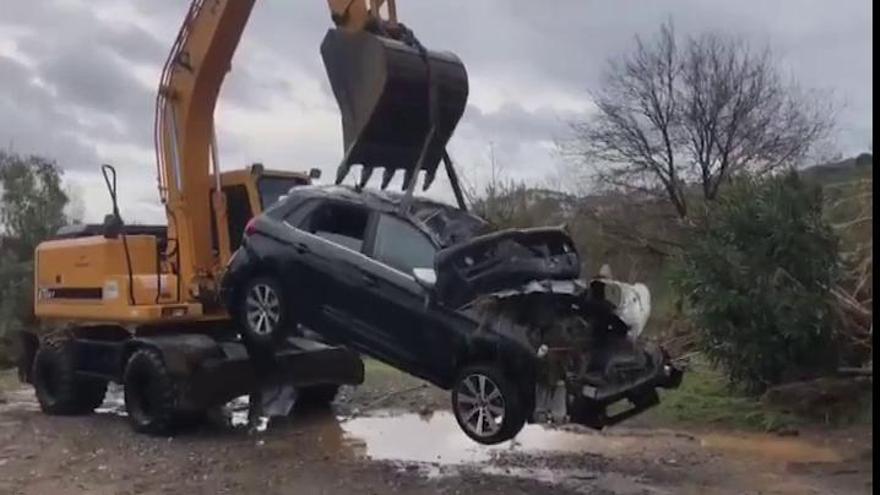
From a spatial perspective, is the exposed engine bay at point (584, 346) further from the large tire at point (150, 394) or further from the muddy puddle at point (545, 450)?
the large tire at point (150, 394)

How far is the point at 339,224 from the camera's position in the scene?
9812mm

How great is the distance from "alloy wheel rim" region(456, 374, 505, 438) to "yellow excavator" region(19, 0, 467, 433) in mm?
3194

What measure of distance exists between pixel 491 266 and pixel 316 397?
542cm

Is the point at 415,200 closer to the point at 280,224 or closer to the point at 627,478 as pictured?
the point at 280,224

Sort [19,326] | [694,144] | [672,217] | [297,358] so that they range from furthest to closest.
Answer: [694,144] → [672,217] → [19,326] → [297,358]

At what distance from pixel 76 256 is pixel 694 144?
2018 cm

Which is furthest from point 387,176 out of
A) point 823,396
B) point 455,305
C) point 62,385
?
point 62,385

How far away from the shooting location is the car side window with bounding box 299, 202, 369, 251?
955cm

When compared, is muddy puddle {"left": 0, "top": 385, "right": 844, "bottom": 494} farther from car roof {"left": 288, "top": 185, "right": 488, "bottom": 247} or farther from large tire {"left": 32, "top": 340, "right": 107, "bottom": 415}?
car roof {"left": 288, "top": 185, "right": 488, "bottom": 247}

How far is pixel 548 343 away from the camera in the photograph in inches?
332

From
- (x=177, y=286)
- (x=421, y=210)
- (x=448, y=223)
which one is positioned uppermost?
(x=421, y=210)

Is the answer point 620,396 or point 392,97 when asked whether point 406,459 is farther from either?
point 392,97

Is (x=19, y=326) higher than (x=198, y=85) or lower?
lower

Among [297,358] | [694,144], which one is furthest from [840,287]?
[694,144]
